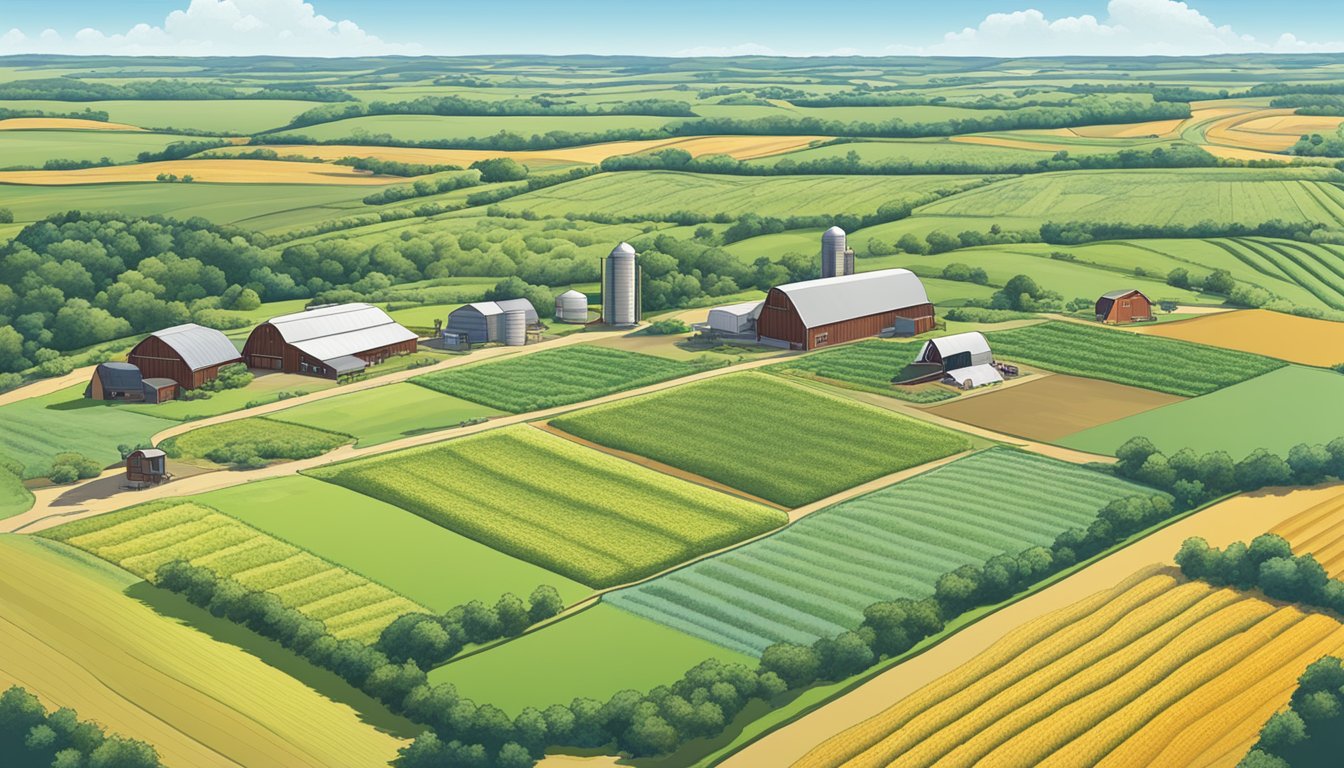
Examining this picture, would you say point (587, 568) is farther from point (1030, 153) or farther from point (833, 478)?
point (1030, 153)

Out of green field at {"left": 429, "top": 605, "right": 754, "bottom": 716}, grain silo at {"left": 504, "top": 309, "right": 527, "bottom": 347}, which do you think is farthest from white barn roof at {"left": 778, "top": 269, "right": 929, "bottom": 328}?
green field at {"left": 429, "top": 605, "right": 754, "bottom": 716}

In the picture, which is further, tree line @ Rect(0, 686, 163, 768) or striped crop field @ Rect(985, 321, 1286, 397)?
striped crop field @ Rect(985, 321, 1286, 397)

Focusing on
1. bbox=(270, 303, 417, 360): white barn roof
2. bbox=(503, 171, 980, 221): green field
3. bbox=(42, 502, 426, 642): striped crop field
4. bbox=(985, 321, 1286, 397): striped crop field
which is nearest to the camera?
bbox=(42, 502, 426, 642): striped crop field

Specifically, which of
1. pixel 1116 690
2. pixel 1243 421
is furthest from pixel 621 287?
pixel 1116 690

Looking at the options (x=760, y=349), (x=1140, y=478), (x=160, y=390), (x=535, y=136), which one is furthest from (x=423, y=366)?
(x=535, y=136)

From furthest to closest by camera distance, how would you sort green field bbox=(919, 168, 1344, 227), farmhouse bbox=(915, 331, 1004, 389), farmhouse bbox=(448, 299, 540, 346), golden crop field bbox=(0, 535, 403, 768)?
1. green field bbox=(919, 168, 1344, 227)
2. farmhouse bbox=(448, 299, 540, 346)
3. farmhouse bbox=(915, 331, 1004, 389)
4. golden crop field bbox=(0, 535, 403, 768)

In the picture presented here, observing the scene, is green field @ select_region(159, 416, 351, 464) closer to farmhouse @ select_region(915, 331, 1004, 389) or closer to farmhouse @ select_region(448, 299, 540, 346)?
farmhouse @ select_region(448, 299, 540, 346)
